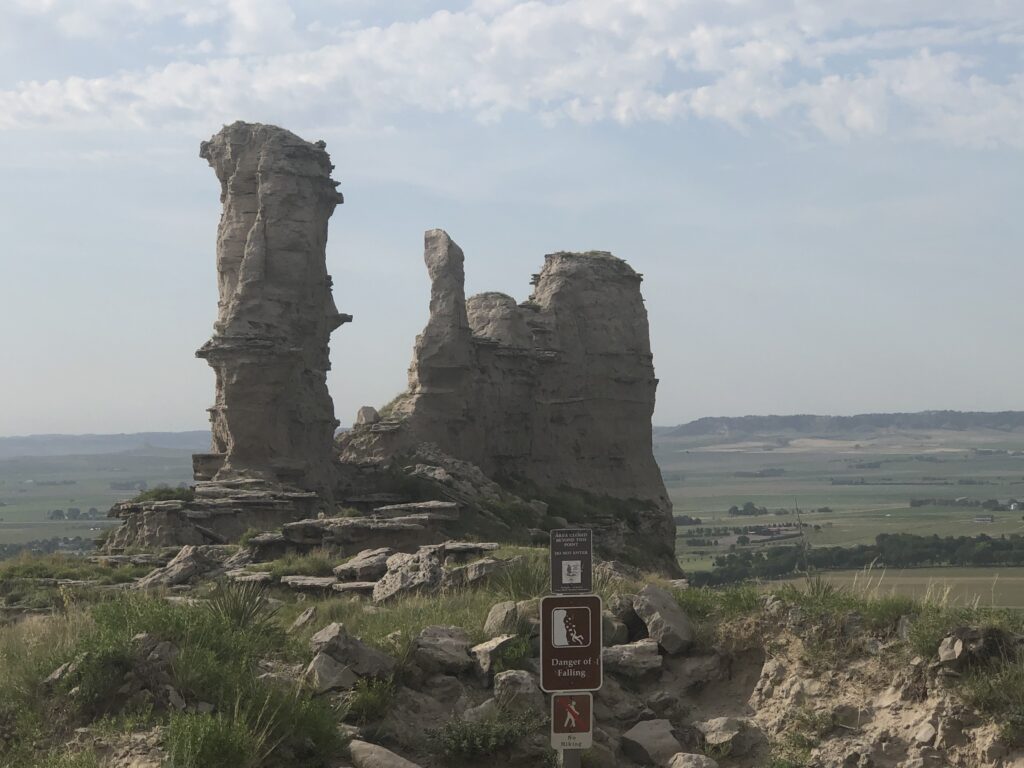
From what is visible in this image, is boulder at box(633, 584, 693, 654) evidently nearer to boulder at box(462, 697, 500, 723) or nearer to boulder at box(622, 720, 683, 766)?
boulder at box(622, 720, 683, 766)

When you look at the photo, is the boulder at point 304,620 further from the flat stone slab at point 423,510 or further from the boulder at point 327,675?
the flat stone slab at point 423,510

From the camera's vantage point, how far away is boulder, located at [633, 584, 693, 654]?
43.8ft

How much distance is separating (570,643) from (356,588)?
9.64m

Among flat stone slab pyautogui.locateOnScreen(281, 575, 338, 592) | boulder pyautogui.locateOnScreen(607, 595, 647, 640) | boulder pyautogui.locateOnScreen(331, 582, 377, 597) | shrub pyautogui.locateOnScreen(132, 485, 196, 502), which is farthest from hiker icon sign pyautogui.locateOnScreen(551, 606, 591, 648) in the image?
shrub pyautogui.locateOnScreen(132, 485, 196, 502)

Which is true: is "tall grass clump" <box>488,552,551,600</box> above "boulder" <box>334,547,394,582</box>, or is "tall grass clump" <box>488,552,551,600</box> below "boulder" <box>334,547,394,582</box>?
above

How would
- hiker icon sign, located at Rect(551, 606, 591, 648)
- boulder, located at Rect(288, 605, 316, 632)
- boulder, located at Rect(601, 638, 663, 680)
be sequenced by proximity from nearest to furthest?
hiker icon sign, located at Rect(551, 606, 591, 648) → boulder, located at Rect(601, 638, 663, 680) → boulder, located at Rect(288, 605, 316, 632)


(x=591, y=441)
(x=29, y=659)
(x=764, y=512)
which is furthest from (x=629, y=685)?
(x=764, y=512)

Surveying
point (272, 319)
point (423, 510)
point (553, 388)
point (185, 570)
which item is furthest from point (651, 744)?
point (553, 388)

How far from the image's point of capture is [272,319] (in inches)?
1591

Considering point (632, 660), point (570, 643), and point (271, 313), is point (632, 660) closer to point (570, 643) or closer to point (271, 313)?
point (570, 643)

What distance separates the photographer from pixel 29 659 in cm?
1127

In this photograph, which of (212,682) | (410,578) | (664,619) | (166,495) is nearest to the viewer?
(212,682)

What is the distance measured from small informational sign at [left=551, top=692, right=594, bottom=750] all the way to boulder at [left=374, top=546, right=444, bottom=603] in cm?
721

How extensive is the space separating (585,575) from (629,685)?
10.4 ft
